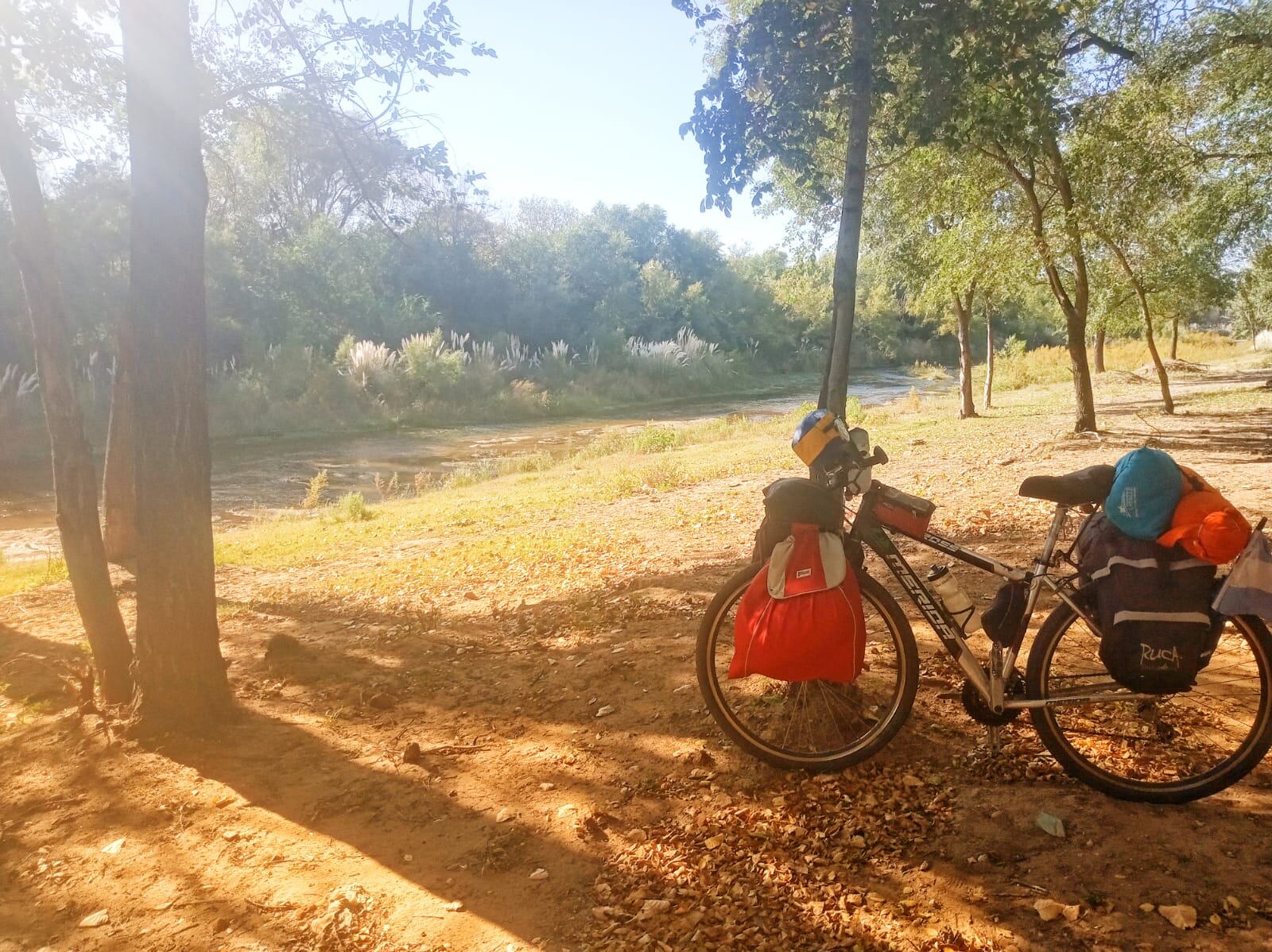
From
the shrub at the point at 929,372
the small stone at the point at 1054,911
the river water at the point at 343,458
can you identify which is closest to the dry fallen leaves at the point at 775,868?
the small stone at the point at 1054,911

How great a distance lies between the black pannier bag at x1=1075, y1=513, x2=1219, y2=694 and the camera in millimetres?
2611

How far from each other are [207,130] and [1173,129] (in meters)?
12.0

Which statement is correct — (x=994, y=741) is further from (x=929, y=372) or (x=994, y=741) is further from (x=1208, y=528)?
(x=929, y=372)

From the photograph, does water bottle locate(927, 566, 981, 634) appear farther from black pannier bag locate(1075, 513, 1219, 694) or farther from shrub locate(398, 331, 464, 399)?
shrub locate(398, 331, 464, 399)

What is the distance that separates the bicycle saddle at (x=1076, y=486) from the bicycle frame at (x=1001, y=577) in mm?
60

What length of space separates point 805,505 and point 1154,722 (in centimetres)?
158

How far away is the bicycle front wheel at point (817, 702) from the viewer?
10.0 feet

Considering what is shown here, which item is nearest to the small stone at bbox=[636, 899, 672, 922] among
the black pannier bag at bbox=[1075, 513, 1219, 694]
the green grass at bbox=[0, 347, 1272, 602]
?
the black pannier bag at bbox=[1075, 513, 1219, 694]

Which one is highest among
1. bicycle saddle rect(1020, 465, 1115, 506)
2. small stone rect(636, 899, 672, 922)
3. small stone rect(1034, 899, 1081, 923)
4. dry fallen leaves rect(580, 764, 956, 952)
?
bicycle saddle rect(1020, 465, 1115, 506)

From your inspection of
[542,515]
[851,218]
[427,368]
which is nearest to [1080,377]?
[542,515]

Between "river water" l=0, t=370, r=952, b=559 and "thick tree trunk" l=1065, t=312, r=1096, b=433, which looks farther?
"river water" l=0, t=370, r=952, b=559

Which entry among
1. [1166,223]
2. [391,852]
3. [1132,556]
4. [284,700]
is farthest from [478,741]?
[1166,223]

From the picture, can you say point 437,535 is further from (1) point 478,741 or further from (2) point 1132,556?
(2) point 1132,556

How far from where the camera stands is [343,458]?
68.8ft
